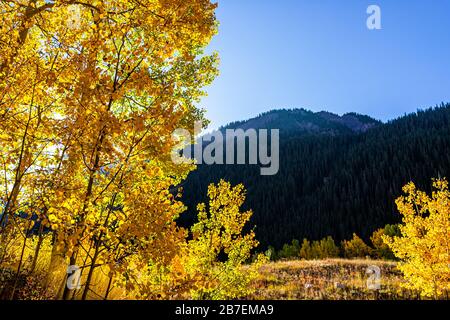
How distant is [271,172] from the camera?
5374 inches

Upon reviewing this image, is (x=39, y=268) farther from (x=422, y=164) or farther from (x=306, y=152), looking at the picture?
(x=306, y=152)

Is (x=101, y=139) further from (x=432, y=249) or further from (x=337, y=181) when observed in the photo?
(x=337, y=181)

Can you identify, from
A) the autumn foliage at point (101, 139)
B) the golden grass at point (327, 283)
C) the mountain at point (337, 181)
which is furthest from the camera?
the mountain at point (337, 181)

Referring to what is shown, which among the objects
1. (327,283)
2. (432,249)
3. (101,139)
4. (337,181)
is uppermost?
(337,181)

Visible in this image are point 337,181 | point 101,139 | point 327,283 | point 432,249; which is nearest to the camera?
point 101,139

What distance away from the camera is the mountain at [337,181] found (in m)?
83.2

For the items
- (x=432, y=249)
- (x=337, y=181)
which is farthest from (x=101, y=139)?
(x=337, y=181)

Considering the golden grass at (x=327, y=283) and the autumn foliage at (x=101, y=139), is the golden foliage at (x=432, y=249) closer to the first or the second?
the golden grass at (x=327, y=283)

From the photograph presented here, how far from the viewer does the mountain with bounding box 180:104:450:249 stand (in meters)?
83.2

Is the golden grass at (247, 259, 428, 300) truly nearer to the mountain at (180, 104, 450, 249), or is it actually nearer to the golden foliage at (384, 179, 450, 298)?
the golden foliage at (384, 179, 450, 298)

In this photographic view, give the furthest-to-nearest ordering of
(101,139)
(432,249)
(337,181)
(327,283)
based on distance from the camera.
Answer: (337,181) < (327,283) < (432,249) < (101,139)

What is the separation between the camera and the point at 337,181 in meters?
108

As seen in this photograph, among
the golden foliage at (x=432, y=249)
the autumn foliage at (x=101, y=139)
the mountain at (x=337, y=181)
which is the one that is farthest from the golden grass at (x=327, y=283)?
the mountain at (x=337, y=181)
